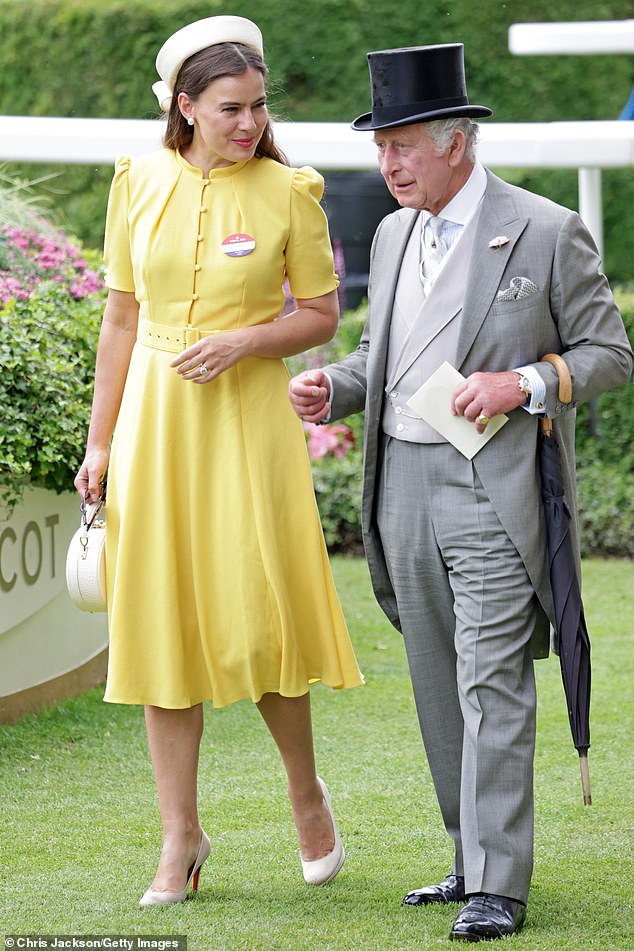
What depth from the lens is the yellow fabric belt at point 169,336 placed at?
133 inches

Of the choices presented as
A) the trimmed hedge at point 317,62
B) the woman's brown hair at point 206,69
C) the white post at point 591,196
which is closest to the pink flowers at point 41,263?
the woman's brown hair at point 206,69

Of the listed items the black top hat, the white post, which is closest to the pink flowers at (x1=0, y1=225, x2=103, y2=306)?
the black top hat

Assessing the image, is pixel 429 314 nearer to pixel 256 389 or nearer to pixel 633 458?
pixel 256 389

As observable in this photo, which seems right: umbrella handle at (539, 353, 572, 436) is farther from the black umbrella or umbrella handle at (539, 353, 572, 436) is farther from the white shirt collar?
the white shirt collar

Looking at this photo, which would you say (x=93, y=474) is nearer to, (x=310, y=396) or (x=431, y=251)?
(x=310, y=396)

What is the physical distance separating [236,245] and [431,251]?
45 cm

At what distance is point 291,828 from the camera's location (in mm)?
4227

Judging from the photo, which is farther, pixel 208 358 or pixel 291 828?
pixel 291 828

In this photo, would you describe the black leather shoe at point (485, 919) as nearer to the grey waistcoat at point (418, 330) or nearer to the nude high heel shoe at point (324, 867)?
the nude high heel shoe at point (324, 867)

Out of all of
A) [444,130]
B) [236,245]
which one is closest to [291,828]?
[236,245]

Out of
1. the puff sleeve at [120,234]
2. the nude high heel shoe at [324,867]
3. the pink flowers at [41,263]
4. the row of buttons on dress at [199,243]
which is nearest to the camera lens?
the row of buttons on dress at [199,243]

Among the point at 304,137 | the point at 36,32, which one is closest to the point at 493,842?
the point at 304,137

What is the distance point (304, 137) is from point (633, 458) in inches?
112

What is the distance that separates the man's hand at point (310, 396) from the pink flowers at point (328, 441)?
5.63m
